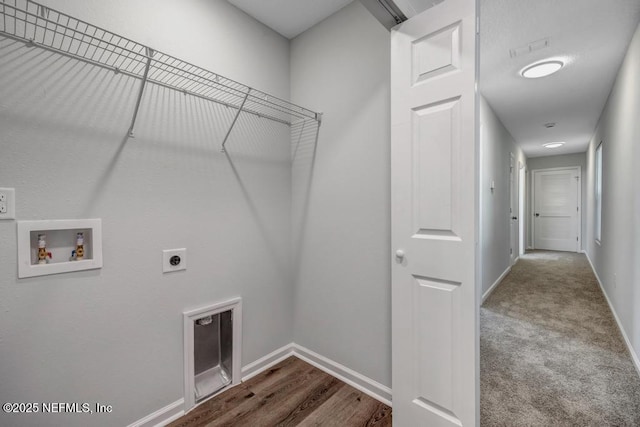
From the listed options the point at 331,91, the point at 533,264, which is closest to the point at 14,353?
the point at 331,91

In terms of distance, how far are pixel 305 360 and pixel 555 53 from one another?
344 centimetres

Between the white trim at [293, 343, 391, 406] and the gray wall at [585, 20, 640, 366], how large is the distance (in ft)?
6.41

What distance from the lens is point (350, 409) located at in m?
1.66

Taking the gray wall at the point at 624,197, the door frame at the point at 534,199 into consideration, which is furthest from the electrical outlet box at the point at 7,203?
the door frame at the point at 534,199

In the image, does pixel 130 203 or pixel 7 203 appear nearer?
pixel 7 203

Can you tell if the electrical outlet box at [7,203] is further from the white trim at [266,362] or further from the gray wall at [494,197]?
the gray wall at [494,197]

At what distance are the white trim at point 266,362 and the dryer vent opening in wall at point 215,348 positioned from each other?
81 mm

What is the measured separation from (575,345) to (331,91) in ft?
9.70

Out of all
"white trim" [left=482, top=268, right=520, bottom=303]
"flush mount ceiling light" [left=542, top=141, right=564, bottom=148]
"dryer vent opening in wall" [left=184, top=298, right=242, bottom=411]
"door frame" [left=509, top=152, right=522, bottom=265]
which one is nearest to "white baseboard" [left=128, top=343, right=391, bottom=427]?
"dryer vent opening in wall" [left=184, top=298, right=242, bottom=411]

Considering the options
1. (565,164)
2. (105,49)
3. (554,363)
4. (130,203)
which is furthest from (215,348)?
(565,164)

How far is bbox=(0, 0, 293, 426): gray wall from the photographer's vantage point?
1.17 m

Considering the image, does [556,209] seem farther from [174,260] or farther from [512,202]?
[174,260]

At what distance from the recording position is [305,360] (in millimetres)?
2164

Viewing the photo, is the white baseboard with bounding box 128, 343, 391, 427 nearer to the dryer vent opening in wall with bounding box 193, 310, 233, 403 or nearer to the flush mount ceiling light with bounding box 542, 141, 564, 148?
the dryer vent opening in wall with bounding box 193, 310, 233, 403
